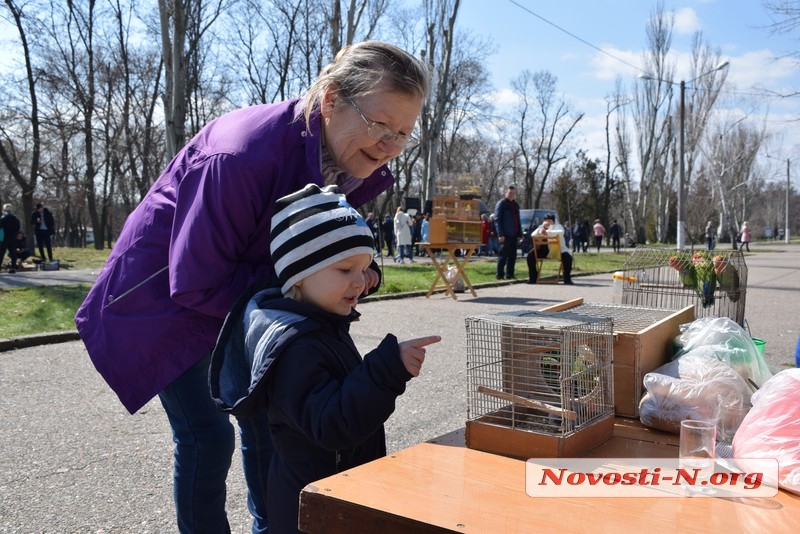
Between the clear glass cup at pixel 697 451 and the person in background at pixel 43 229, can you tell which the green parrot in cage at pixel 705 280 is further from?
the person in background at pixel 43 229

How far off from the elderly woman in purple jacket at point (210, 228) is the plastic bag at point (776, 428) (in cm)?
107

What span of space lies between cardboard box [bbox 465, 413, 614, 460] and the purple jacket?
74 centimetres

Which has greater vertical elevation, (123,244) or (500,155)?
(500,155)

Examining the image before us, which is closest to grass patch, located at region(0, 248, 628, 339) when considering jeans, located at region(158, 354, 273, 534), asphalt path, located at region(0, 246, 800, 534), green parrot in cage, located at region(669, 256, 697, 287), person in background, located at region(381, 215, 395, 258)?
asphalt path, located at region(0, 246, 800, 534)

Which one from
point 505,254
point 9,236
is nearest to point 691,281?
point 505,254

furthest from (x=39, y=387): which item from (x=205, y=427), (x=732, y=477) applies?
(x=732, y=477)

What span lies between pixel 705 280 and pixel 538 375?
9.22 ft

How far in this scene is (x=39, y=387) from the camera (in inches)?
209

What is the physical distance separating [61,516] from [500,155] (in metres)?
54.4

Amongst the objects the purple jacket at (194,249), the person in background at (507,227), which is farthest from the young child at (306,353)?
the person in background at (507,227)

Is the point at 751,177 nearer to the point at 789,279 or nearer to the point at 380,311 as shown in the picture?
the point at 789,279

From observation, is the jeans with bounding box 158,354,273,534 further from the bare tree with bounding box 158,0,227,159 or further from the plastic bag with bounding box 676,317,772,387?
the bare tree with bounding box 158,0,227,159

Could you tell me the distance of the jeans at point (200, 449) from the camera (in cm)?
206

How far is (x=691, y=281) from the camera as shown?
443 cm
